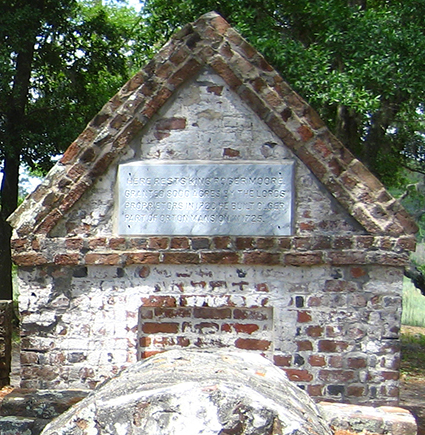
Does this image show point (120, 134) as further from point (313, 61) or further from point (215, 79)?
point (313, 61)

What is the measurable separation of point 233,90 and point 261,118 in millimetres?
341

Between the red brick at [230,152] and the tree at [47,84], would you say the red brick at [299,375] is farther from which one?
the tree at [47,84]

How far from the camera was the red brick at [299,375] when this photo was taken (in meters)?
5.63

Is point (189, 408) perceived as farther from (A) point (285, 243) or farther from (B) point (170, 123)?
(B) point (170, 123)

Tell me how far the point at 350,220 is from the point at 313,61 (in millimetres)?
4429

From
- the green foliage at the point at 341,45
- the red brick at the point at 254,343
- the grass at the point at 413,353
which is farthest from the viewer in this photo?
the grass at the point at 413,353

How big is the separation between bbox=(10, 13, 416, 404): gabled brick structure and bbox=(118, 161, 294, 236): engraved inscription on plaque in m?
0.04

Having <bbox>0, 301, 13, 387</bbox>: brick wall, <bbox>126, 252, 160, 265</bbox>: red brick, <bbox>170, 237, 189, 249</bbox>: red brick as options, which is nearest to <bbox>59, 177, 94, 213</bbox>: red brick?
<bbox>126, 252, 160, 265</bbox>: red brick

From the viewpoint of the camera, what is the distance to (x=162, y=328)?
19.0ft

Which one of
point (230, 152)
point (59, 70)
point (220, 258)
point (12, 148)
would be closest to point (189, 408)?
point (220, 258)

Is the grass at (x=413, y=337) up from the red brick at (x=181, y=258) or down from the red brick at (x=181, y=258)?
down

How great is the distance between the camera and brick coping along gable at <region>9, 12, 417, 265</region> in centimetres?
555

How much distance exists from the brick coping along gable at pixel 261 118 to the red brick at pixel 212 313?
423 mm

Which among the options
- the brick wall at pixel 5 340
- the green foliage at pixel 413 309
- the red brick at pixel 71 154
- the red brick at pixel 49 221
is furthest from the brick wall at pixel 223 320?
the green foliage at pixel 413 309
